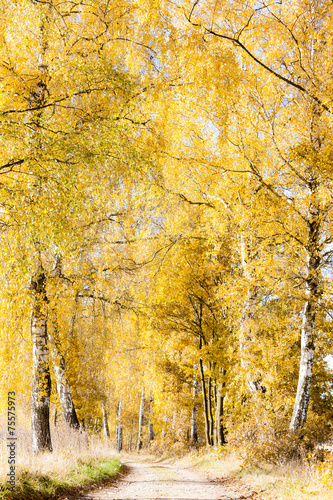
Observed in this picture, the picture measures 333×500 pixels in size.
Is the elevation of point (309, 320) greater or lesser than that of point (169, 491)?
greater

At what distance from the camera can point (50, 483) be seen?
567cm

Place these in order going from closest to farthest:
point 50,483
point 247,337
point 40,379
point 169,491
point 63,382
→ point 50,483, point 169,491, point 40,379, point 247,337, point 63,382

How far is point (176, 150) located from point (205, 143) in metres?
1.10

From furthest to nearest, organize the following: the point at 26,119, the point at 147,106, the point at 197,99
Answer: the point at 197,99 < the point at 147,106 < the point at 26,119

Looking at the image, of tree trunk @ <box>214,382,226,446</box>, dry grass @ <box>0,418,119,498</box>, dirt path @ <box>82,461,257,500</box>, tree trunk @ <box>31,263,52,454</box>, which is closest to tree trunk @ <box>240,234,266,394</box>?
dirt path @ <box>82,461,257,500</box>

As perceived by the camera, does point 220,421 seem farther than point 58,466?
Yes

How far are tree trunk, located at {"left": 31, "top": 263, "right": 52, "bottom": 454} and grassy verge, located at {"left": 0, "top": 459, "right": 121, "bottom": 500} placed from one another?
896 millimetres

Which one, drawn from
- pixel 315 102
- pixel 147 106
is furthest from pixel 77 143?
pixel 315 102

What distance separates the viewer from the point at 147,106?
26.8 feet

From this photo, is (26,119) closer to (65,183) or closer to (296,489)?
(65,183)

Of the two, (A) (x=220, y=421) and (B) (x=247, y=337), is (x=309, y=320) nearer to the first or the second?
(B) (x=247, y=337)

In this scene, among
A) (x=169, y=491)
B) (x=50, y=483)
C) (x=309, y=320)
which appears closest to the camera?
(x=50, y=483)

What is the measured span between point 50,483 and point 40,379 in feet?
7.30

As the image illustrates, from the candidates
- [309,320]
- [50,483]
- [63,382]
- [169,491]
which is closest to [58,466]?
[50,483]
